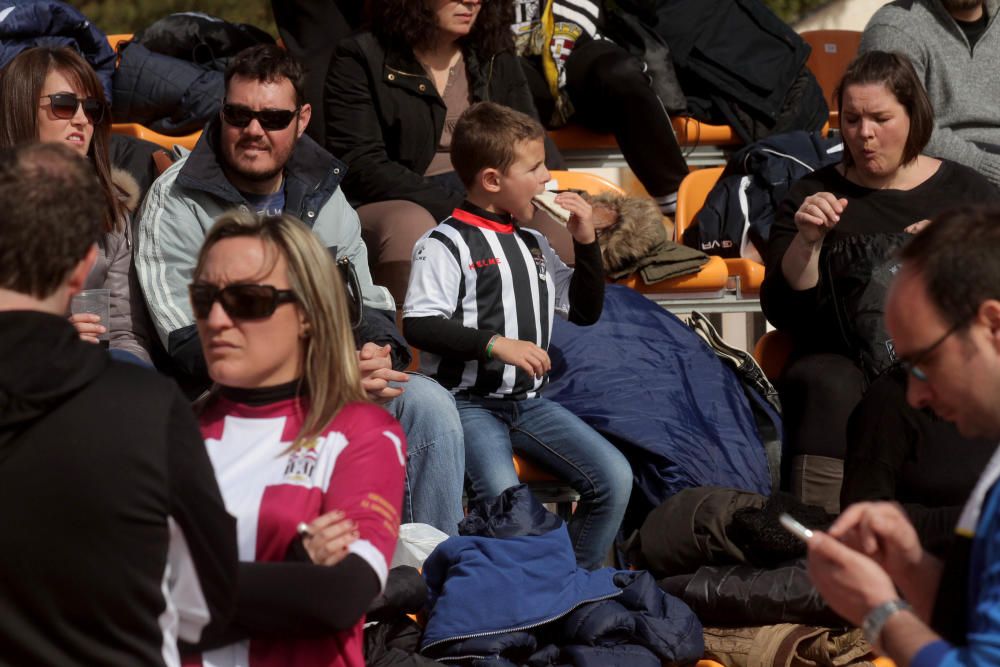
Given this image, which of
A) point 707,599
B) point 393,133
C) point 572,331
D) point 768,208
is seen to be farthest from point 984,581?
point 768,208

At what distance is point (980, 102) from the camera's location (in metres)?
5.83

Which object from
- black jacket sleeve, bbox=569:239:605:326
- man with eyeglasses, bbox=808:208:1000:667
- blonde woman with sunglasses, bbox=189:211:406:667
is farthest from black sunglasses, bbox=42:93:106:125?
man with eyeglasses, bbox=808:208:1000:667

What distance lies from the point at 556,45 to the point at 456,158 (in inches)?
84.2

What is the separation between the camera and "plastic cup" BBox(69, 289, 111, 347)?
12.9 ft

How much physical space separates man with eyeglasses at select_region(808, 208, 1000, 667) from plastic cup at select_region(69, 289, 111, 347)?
8.41ft

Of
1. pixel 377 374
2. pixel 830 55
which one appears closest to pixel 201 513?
pixel 377 374

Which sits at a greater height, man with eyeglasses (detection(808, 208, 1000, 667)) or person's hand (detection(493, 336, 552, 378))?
man with eyeglasses (detection(808, 208, 1000, 667))

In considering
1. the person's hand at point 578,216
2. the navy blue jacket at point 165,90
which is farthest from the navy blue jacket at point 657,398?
the navy blue jacket at point 165,90

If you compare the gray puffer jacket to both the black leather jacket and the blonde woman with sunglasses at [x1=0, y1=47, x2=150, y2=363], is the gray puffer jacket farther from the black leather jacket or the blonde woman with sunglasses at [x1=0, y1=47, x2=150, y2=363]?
the black leather jacket

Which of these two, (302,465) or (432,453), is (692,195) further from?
(302,465)

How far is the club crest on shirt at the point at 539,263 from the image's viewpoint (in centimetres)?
438

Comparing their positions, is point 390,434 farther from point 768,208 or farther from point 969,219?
point 768,208

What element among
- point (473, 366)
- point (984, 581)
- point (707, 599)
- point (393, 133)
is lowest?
point (707, 599)

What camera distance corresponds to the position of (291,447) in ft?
7.41
